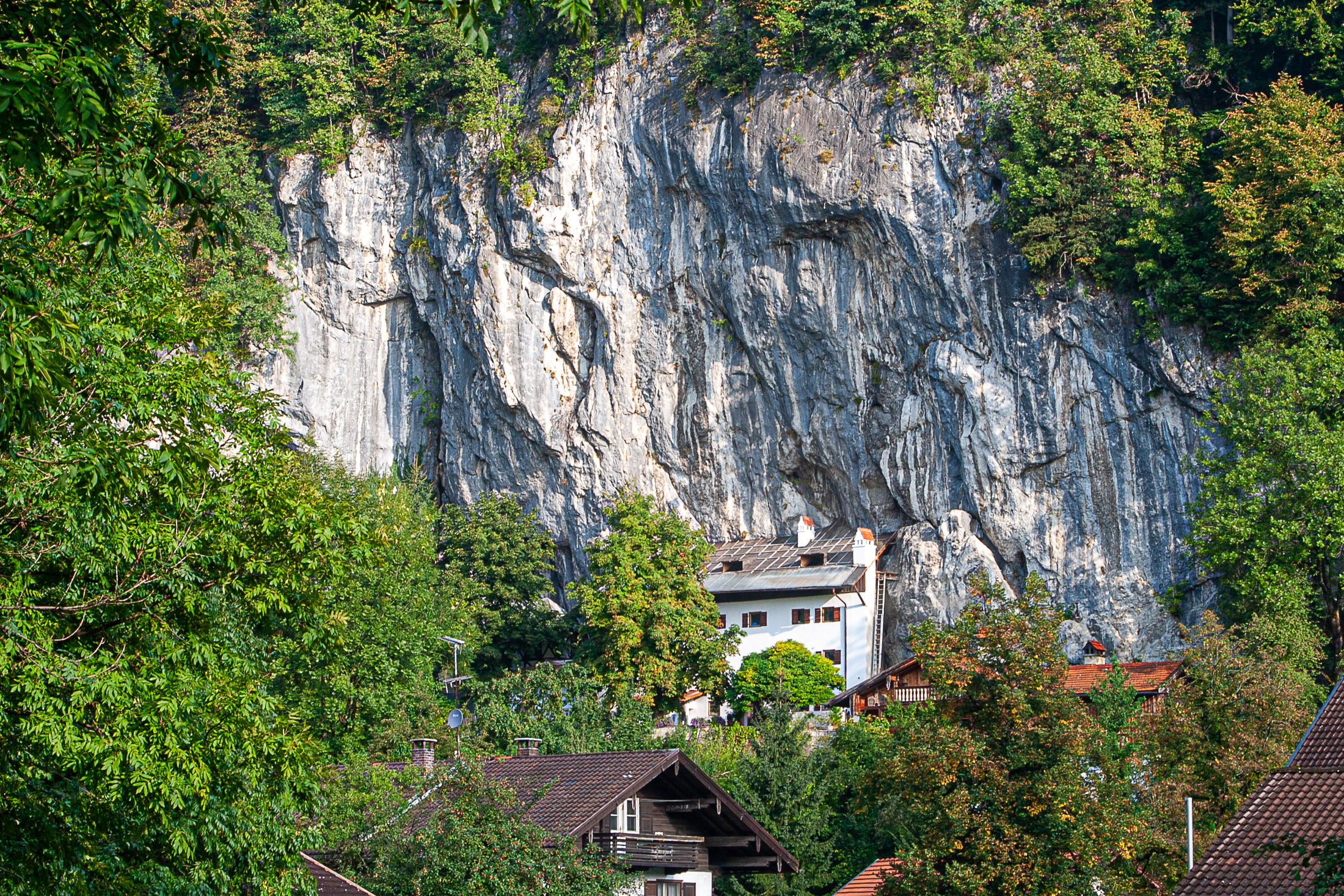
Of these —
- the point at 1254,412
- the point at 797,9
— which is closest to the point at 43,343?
the point at 1254,412

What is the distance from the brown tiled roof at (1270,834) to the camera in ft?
57.2

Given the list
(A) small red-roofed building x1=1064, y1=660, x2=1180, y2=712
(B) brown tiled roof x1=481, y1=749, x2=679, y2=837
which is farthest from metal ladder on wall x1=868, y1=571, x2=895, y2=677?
(B) brown tiled roof x1=481, y1=749, x2=679, y2=837

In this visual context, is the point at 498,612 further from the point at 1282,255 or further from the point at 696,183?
the point at 1282,255

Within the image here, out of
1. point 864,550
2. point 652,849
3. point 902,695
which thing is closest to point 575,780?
point 652,849

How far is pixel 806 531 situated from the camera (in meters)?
56.0

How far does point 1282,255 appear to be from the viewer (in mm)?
42781

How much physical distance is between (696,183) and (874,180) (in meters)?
8.02

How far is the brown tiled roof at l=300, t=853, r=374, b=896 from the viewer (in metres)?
22.5

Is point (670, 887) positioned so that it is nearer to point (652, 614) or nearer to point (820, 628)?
point (652, 614)

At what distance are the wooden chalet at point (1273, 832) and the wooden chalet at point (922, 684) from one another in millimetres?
→ 15786

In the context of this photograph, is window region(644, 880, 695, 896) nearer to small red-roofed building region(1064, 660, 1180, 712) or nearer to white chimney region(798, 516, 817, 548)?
small red-roofed building region(1064, 660, 1180, 712)

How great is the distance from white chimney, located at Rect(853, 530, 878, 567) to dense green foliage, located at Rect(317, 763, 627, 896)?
29271 millimetres

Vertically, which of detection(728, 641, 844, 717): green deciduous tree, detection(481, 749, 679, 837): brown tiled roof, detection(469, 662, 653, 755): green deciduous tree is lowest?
detection(481, 749, 679, 837): brown tiled roof

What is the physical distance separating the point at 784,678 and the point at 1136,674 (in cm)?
1341
